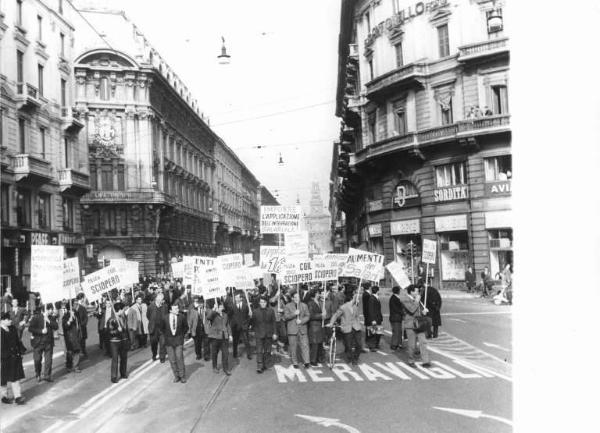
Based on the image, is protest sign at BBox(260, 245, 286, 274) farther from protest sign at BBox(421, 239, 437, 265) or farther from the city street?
the city street

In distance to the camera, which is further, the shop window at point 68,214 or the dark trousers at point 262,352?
the shop window at point 68,214

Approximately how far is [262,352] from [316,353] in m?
1.38

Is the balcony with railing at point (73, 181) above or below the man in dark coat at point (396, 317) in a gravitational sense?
above

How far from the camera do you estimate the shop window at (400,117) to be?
35562mm

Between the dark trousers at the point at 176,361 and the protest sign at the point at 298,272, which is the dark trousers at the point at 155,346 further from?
the protest sign at the point at 298,272

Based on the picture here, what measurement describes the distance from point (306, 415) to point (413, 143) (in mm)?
24931

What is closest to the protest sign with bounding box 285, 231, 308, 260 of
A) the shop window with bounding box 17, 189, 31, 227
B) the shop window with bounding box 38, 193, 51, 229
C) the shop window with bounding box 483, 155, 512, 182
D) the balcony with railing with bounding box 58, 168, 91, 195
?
the shop window with bounding box 483, 155, 512, 182

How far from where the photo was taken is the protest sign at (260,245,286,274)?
776 inches

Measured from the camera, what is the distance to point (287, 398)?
1056 centimetres

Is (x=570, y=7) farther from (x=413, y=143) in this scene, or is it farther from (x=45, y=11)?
(x=413, y=143)

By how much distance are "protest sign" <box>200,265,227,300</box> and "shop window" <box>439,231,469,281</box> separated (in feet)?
55.1

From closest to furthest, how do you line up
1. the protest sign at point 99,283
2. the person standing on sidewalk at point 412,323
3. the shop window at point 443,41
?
the person standing on sidewalk at point 412,323 → the protest sign at point 99,283 → the shop window at point 443,41

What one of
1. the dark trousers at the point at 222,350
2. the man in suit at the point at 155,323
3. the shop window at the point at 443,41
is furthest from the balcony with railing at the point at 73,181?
the dark trousers at the point at 222,350

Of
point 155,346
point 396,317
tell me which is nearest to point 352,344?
point 396,317
